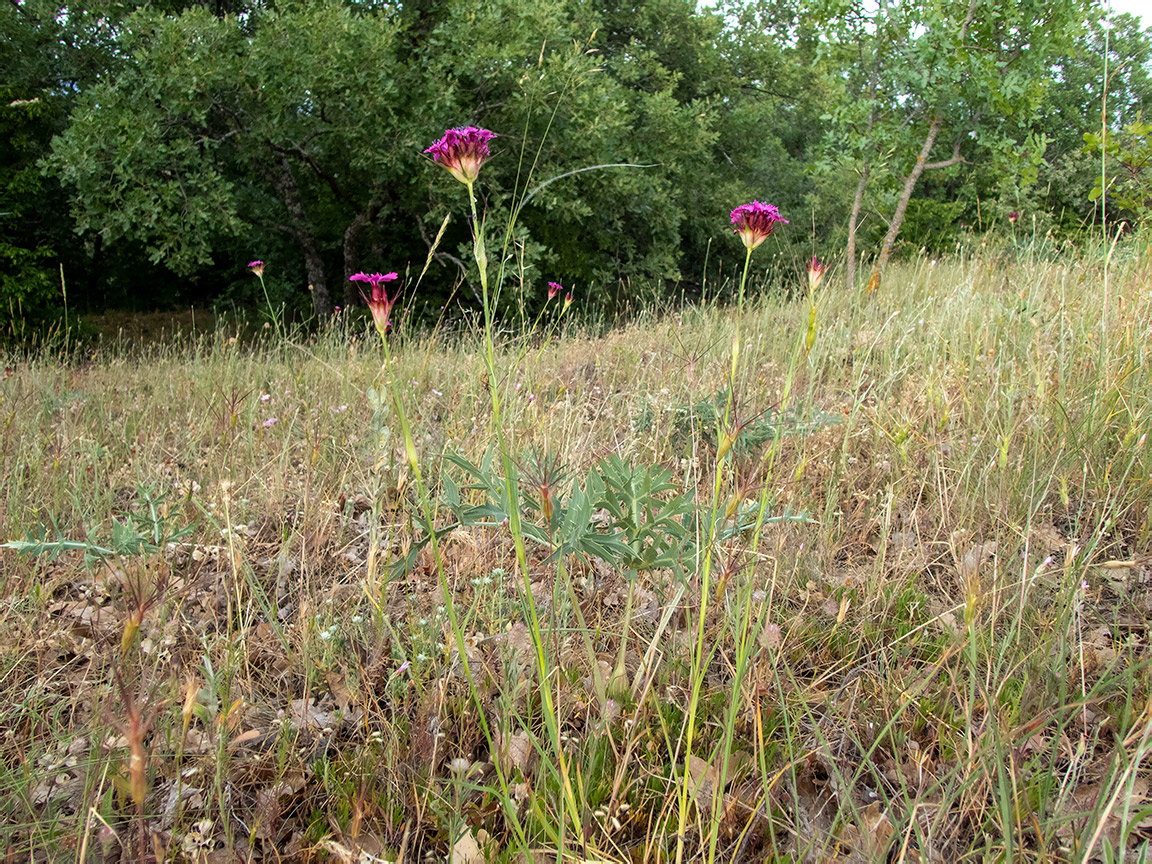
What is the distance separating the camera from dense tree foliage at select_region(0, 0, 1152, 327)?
236 inches

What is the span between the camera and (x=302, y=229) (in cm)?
1164

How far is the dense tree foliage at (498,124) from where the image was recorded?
6.00 m

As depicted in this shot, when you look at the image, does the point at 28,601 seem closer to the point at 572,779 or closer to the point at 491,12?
the point at 572,779

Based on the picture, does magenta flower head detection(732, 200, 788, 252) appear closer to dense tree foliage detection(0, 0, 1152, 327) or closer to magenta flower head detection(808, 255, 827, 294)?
magenta flower head detection(808, 255, 827, 294)

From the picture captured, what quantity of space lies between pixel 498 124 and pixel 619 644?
9156mm

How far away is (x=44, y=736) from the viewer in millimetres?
1333

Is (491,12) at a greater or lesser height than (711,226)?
greater

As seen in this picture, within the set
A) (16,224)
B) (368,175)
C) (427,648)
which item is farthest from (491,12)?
(16,224)

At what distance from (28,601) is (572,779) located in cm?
148

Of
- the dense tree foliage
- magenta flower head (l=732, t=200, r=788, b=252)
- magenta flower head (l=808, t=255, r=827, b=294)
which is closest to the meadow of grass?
magenta flower head (l=808, t=255, r=827, b=294)

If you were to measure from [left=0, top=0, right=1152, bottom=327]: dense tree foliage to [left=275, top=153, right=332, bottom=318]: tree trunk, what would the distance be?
0.06 metres

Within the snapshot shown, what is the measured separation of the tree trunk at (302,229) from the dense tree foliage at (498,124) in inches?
2.5

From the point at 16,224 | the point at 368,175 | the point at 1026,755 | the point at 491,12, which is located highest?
the point at 491,12

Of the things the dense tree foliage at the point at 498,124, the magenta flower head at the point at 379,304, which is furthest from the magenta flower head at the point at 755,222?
the dense tree foliage at the point at 498,124
